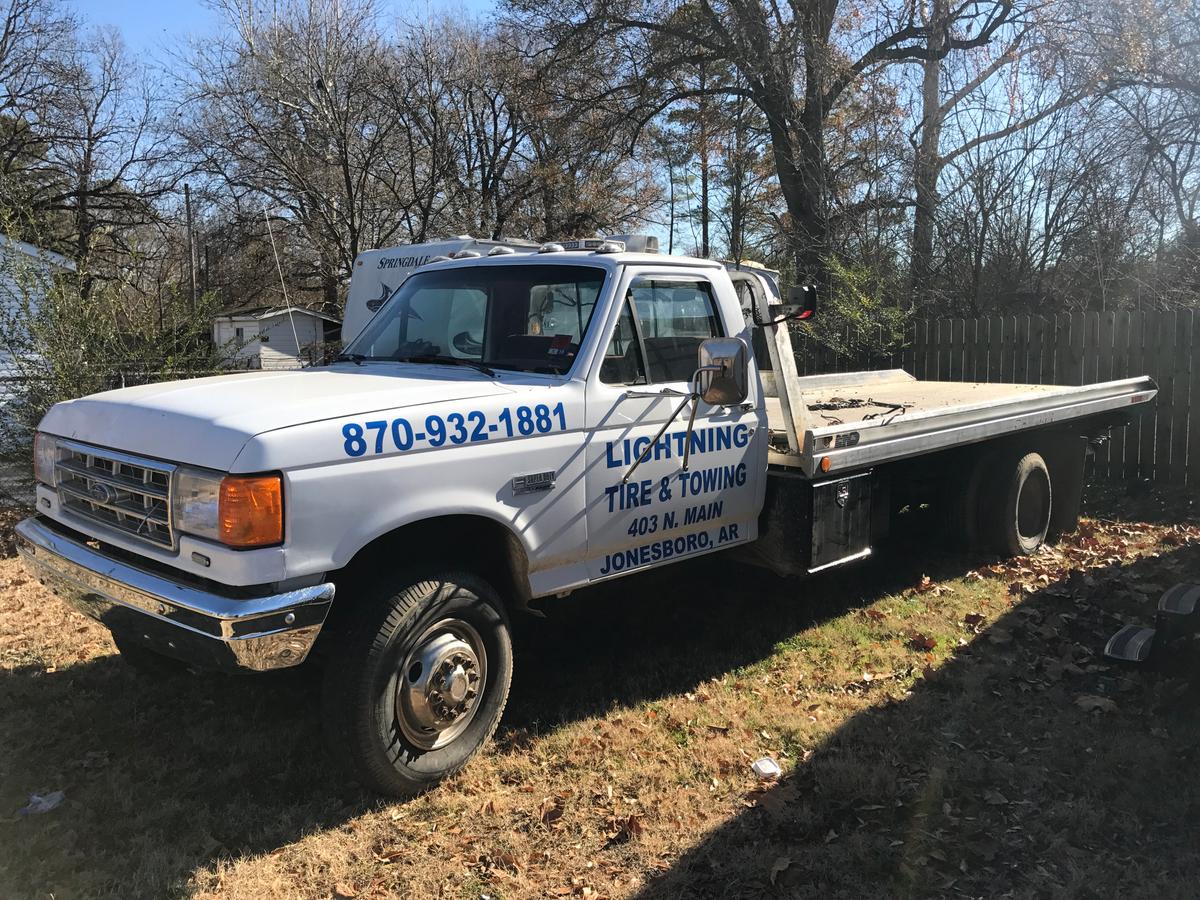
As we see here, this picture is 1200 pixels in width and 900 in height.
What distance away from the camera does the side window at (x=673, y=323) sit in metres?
4.30

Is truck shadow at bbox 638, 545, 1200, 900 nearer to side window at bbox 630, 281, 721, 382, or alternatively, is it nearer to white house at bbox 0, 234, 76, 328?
side window at bbox 630, 281, 721, 382

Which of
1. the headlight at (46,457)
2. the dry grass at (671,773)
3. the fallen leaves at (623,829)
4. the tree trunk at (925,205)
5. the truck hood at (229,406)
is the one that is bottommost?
the fallen leaves at (623,829)

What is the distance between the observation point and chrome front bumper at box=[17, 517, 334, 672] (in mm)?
2932

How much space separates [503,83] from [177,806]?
822 inches

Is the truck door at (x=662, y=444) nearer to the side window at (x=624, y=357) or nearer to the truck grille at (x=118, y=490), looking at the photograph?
the side window at (x=624, y=357)

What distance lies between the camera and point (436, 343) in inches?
174

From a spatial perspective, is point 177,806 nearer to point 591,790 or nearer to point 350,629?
point 350,629

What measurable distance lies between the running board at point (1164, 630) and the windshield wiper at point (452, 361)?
11.4 ft

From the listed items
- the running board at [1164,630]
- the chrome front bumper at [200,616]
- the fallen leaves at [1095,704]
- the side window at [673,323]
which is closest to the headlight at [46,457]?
the chrome front bumper at [200,616]

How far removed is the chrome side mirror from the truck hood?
0.87 m

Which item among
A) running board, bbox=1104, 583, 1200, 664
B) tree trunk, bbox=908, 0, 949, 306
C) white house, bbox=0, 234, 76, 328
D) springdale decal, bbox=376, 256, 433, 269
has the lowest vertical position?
running board, bbox=1104, 583, 1200, 664

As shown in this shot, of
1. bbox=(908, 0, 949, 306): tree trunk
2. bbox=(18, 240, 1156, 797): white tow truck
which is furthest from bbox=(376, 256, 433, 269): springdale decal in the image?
bbox=(908, 0, 949, 306): tree trunk

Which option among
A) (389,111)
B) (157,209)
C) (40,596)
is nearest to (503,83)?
(389,111)

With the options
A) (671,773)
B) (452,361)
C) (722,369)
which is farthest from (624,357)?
(671,773)
